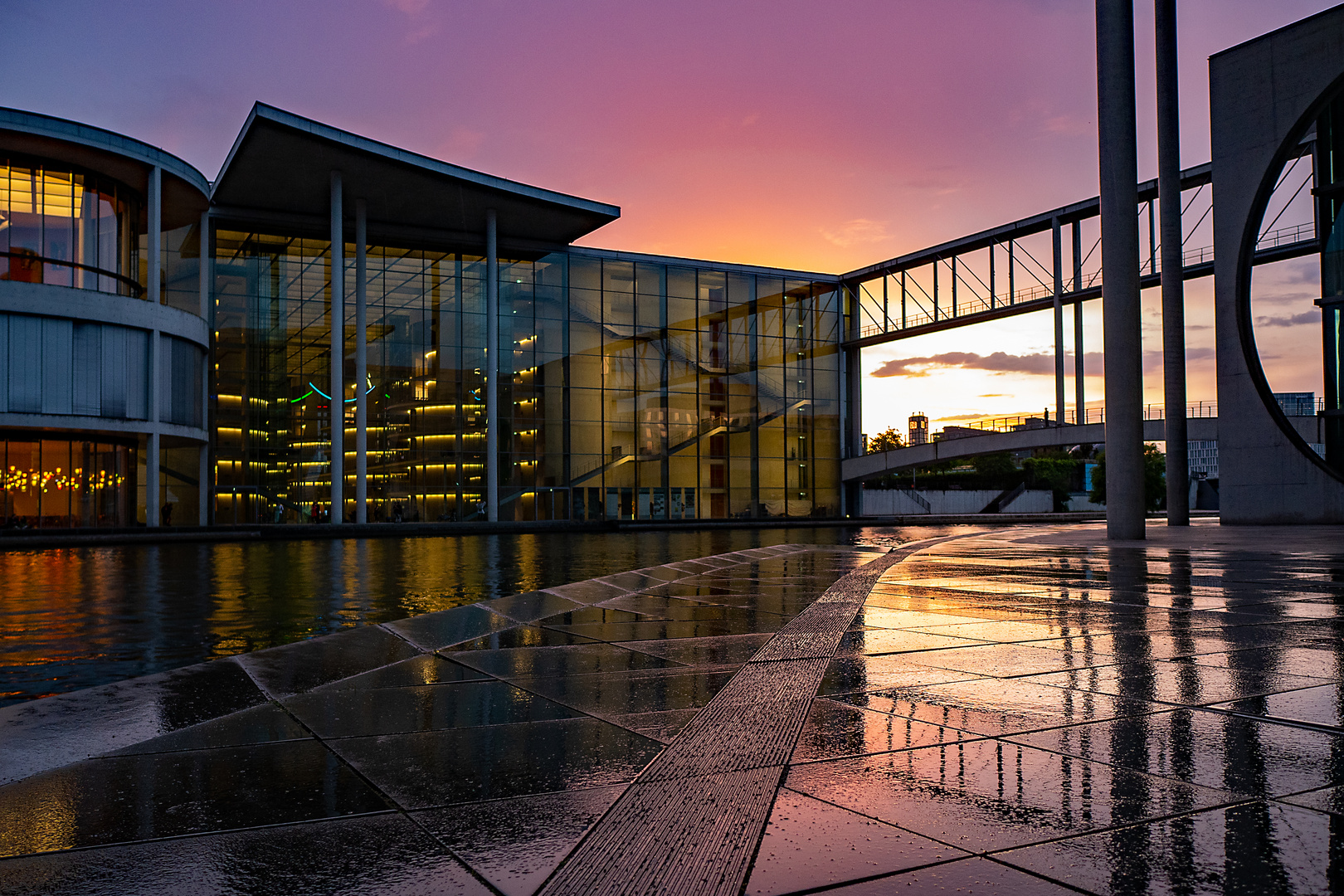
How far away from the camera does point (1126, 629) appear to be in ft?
24.7

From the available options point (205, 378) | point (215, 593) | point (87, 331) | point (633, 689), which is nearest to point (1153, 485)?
point (205, 378)

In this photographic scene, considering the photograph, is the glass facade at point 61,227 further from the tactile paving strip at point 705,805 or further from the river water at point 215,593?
the tactile paving strip at point 705,805

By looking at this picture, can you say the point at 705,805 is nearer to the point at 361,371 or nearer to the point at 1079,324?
the point at 361,371

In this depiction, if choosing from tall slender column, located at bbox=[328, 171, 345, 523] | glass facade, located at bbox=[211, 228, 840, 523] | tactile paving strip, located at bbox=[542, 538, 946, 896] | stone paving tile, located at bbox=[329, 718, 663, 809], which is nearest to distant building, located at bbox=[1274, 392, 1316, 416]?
glass facade, located at bbox=[211, 228, 840, 523]

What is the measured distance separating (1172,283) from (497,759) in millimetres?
36207

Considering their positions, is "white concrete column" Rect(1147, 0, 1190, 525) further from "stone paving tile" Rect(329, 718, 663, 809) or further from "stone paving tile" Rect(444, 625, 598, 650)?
"stone paving tile" Rect(329, 718, 663, 809)

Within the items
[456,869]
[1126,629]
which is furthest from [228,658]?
[1126,629]

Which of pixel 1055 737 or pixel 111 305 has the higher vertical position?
pixel 111 305

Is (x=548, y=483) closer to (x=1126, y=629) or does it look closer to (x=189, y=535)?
(x=189, y=535)

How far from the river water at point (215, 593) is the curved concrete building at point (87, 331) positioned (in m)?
11.1

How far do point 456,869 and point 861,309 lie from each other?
5812 cm

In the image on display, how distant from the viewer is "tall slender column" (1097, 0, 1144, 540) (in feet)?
75.2

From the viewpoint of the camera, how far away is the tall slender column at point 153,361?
37.5m

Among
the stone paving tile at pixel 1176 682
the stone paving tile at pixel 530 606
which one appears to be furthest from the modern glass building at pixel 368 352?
the stone paving tile at pixel 1176 682
